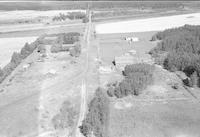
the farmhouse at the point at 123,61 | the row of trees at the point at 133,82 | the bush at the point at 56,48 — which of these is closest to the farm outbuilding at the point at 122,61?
the farmhouse at the point at 123,61

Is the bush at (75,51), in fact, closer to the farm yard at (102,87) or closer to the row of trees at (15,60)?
the farm yard at (102,87)

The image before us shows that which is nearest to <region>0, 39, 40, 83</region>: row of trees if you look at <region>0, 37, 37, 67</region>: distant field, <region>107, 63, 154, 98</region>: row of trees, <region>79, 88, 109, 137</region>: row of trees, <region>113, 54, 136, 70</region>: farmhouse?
<region>0, 37, 37, 67</region>: distant field

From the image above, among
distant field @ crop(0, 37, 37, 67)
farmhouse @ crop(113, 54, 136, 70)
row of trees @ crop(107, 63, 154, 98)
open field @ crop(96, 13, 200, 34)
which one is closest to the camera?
row of trees @ crop(107, 63, 154, 98)

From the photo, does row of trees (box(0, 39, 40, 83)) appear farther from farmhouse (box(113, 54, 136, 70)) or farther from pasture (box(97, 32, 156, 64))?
farmhouse (box(113, 54, 136, 70))

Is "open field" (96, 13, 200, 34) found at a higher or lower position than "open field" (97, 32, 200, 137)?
higher

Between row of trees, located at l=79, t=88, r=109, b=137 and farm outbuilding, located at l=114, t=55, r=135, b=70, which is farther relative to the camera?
farm outbuilding, located at l=114, t=55, r=135, b=70

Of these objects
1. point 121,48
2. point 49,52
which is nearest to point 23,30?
point 49,52

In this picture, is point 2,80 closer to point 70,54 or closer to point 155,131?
point 70,54
